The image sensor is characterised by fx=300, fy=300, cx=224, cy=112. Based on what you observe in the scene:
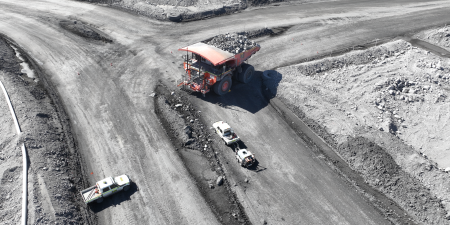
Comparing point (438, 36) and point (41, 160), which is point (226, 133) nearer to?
point (41, 160)

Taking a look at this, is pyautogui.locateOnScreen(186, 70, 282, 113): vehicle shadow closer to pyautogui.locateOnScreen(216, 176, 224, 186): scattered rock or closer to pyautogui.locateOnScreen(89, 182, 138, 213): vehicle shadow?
pyautogui.locateOnScreen(216, 176, 224, 186): scattered rock

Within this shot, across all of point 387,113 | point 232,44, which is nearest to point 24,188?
point 232,44

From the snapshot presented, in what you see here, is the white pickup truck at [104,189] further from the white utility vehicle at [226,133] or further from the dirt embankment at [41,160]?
the white utility vehicle at [226,133]

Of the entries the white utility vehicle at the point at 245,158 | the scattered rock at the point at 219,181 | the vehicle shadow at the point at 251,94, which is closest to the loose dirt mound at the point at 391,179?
the white utility vehicle at the point at 245,158

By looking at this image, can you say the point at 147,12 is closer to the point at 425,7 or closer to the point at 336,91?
the point at 336,91

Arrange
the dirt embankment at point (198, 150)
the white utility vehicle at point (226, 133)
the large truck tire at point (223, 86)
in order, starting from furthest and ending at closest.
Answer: the large truck tire at point (223, 86) < the white utility vehicle at point (226, 133) < the dirt embankment at point (198, 150)

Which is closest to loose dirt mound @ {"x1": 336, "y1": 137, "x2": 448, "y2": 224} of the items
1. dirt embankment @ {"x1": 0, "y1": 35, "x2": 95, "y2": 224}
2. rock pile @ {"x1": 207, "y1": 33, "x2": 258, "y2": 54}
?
rock pile @ {"x1": 207, "y1": 33, "x2": 258, "y2": 54}

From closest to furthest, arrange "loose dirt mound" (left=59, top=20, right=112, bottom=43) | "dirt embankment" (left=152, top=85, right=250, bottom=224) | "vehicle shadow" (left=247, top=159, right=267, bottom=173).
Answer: "dirt embankment" (left=152, top=85, right=250, bottom=224) → "vehicle shadow" (left=247, top=159, right=267, bottom=173) → "loose dirt mound" (left=59, top=20, right=112, bottom=43)

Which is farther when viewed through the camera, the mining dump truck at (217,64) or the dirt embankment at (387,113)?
the mining dump truck at (217,64)
